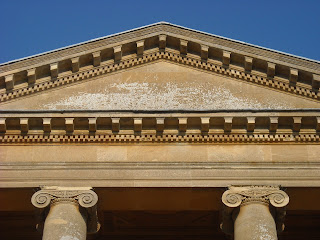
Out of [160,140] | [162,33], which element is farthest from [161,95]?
[162,33]

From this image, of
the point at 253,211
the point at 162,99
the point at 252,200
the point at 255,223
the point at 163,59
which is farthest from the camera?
the point at 163,59

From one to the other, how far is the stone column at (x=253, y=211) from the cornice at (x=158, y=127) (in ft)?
5.78

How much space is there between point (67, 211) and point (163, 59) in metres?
6.64

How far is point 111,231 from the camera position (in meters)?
25.2

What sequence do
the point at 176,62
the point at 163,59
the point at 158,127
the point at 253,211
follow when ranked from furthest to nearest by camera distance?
the point at 163,59 → the point at 176,62 → the point at 158,127 → the point at 253,211

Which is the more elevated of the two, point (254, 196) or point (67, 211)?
point (254, 196)

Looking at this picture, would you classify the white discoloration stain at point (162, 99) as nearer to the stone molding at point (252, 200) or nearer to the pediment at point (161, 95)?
the pediment at point (161, 95)

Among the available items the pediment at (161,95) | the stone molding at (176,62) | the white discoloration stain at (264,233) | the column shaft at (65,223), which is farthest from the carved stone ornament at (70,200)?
the white discoloration stain at (264,233)

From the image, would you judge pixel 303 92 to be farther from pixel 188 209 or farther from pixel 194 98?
pixel 188 209

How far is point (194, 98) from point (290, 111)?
10.1ft

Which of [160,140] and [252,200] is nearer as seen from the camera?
[252,200]

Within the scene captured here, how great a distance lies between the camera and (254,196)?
21203 millimetres

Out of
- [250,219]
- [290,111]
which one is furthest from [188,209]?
[290,111]

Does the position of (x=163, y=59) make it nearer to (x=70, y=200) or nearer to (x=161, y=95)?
(x=161, y=95)
